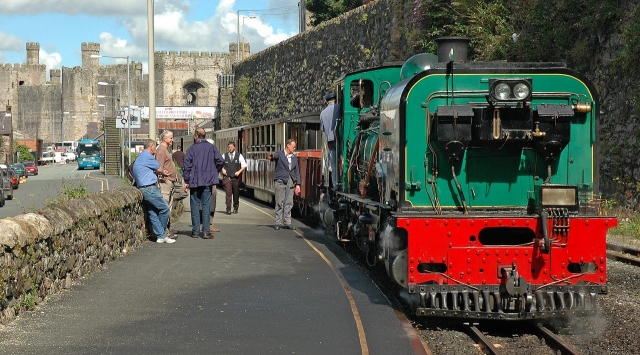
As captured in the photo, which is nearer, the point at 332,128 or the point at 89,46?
the point at 332,128

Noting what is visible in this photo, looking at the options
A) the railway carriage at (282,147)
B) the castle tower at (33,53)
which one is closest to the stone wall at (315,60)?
the railway carriage at (282,147)

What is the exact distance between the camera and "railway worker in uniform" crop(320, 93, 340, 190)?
14137 millimetres

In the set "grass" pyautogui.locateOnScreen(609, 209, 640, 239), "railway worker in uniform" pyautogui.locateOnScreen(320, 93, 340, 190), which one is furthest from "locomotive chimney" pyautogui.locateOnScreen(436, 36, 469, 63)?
"grass" pyautogui.locateOnScreen(609, 209, 640, 239)

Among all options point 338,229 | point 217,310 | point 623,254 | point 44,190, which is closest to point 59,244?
point 217,310

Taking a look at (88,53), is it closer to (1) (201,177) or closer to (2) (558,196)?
(1) (201,177)

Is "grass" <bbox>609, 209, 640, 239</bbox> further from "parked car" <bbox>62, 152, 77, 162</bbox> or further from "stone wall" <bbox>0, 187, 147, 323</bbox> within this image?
"parked car" <bbox>62, 152, 77, 162</bbox>

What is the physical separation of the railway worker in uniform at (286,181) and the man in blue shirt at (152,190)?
3.19 meters

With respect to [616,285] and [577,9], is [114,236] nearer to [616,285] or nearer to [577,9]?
[616,285]

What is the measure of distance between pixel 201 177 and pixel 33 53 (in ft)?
381

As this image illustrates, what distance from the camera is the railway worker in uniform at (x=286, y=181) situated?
1708 cm

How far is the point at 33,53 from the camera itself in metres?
124

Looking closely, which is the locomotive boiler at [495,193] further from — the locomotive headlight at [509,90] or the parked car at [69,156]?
the parked car at [69,156]

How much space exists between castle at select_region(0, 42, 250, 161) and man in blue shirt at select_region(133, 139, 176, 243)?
84291mm

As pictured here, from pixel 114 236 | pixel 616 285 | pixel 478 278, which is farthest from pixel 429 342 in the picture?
pixel 114 236
